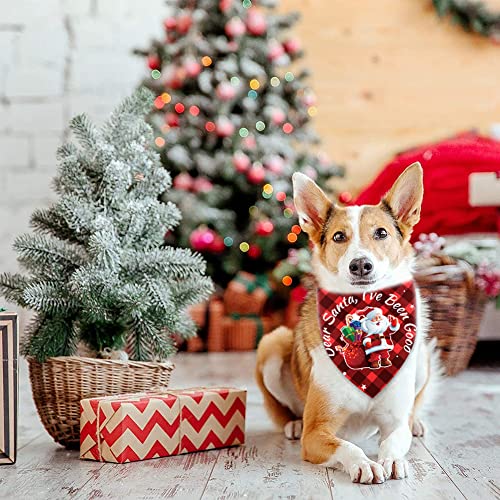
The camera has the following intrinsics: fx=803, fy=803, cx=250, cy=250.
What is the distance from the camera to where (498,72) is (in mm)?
5465

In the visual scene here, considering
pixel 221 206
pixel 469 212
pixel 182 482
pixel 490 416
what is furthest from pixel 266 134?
pixel 182 482

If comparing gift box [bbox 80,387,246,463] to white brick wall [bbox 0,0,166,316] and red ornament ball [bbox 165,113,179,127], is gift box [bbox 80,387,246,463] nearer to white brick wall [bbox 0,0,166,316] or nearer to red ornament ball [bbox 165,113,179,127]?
red ornament ball [bbox 165,113,179,127]

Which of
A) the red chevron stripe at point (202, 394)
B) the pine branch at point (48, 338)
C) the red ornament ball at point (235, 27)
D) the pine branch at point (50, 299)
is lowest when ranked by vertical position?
the red chevron stripe at point (202, 394)

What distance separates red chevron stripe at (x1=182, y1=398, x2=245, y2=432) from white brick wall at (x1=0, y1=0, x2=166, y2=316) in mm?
3431

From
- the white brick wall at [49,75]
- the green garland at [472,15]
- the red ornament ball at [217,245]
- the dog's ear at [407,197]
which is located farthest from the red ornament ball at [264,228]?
the dog's ear at [407,197]

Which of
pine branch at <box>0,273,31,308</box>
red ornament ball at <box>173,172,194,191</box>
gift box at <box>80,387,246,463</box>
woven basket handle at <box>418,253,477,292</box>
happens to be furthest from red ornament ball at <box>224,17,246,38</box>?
gift box at <box>80,387,246,463</box>

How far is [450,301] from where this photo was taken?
3344 millimetres

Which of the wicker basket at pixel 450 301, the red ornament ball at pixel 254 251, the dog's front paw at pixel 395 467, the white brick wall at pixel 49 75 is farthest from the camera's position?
the white brick wall at pixel 49 75

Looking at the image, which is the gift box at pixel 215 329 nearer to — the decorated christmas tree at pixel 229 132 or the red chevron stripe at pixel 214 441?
the decorated christmas tree at pixel 229 132

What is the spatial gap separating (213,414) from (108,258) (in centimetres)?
47

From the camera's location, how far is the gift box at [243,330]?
4527 mm

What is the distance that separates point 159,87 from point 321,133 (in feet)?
4.19

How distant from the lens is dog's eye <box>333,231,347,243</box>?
1.87 meters

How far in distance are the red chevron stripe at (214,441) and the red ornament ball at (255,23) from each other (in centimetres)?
319
